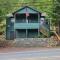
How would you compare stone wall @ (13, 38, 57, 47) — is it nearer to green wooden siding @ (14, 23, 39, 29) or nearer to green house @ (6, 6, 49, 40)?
green house @ (6, 6, 49, 40)

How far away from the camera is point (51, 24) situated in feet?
143

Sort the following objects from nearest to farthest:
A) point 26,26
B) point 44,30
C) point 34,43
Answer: point 34,43
point 44,30
point 26,26

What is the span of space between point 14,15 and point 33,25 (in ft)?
10.6

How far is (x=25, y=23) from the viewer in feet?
147

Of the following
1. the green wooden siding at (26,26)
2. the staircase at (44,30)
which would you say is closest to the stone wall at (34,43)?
the staircase at (44,30)

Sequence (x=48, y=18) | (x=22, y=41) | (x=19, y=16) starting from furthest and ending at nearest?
(x=19, y=16), (x=48, y=18), (x=22, y=41)

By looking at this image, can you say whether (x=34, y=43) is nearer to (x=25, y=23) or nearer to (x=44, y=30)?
(x=44, y=30)

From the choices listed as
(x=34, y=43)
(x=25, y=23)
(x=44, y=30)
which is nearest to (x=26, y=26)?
(x=25, y=23)

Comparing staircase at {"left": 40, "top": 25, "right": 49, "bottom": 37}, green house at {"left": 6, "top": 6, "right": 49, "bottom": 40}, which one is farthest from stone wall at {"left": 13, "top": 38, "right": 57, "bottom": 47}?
green house at {"left": 6, "top": 6, "right": 49, "bottom": 40}

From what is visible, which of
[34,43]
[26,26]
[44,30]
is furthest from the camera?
[26,26]

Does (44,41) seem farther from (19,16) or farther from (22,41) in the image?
(19,16)

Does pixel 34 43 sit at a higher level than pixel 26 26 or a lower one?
lower

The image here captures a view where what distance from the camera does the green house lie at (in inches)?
1751

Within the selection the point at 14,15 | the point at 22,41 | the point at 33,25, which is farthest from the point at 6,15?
the point at 22,41
